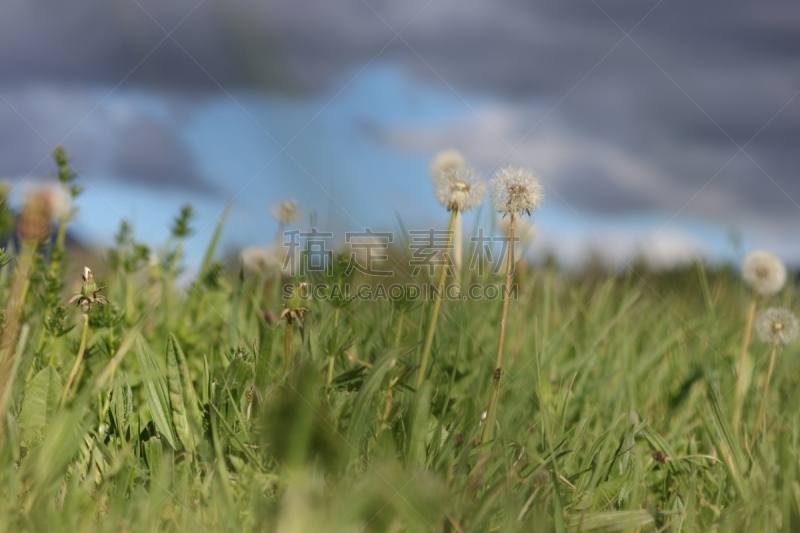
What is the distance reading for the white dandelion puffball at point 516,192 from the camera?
5.85ft

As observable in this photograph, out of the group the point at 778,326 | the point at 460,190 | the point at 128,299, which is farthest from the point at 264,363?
the point at 778,326

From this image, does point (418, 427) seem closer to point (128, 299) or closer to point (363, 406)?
point (363, 406)

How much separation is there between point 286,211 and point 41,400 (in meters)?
1.54

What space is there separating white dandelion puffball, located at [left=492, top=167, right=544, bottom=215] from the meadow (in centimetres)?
15

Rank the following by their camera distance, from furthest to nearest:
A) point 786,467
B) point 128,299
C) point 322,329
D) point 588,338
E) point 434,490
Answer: point 588,338, point 128,299, point 322,329, point 786,467, point 434,490

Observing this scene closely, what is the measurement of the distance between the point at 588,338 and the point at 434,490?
78.0 inches

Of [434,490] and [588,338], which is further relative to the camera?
[588,338]

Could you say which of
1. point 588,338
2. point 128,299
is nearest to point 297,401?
point 128,299

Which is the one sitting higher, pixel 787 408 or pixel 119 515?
pixel 787 408

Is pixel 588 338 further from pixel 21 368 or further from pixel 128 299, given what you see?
pixel 21 368

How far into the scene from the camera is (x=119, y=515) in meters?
1.39

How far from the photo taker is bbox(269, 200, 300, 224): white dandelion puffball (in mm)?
3118

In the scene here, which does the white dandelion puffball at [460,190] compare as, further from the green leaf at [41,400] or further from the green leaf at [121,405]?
the green leaf at [41,400]

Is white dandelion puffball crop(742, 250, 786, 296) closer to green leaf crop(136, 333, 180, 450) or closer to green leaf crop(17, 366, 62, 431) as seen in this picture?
green leaf crop(136, 333, 180, 450)
